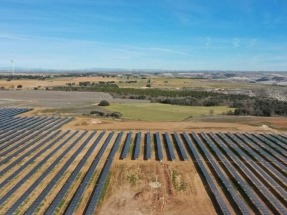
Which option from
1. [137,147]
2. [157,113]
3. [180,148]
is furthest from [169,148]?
[157,113]

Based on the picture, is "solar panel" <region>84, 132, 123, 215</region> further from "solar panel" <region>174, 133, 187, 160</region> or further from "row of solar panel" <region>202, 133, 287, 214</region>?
"row of solar panel" <region>202, 133, 287, 214</region>

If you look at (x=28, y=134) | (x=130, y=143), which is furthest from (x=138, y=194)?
(x=28, y=134)

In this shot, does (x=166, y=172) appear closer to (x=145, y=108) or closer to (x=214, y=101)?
(x=145, y=108)

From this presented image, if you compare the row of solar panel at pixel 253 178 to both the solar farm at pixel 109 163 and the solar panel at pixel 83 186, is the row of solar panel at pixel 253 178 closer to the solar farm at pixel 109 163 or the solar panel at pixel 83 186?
the solar farm at pixel 109 163

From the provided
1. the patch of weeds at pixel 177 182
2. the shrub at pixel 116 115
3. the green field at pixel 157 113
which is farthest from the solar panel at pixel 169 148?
the shrub at pixel 116 115

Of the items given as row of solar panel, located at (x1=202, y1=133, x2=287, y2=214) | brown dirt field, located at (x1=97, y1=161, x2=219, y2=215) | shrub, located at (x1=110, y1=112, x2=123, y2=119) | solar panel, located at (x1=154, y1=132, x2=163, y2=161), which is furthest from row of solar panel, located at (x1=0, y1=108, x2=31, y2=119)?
row of solar panel, located at (x1=202, y1=133, x2=287, y2=214)
